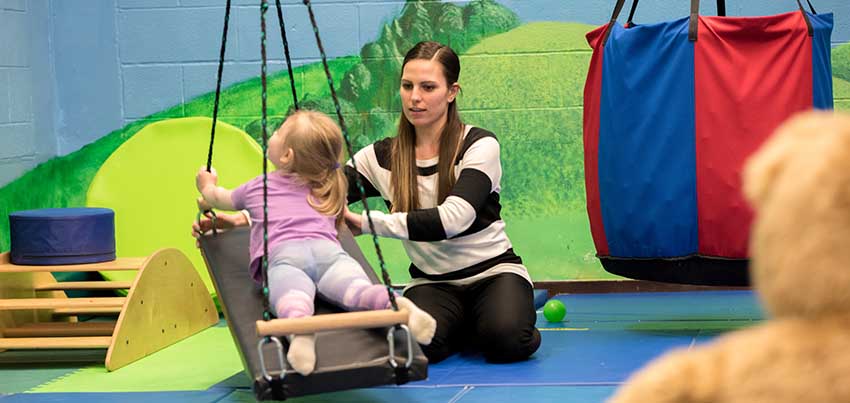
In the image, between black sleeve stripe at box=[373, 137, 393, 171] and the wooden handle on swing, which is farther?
black sleeve stripe at box=[373, 137, 393, 171]

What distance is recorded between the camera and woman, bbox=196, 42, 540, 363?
362 centimetres

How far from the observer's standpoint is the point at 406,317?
2.79 metres

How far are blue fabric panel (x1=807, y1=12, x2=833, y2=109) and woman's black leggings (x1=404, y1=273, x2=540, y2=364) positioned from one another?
116cm

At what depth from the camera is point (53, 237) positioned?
160 inches

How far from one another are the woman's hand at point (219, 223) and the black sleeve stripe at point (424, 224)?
1.84 ft

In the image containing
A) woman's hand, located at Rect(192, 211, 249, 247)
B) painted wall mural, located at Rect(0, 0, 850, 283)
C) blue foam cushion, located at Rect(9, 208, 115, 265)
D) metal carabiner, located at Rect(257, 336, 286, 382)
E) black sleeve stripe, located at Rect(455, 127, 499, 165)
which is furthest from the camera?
painted wall mural, located at Rect(0, 0, 850, 283)

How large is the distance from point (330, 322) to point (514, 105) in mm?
2556

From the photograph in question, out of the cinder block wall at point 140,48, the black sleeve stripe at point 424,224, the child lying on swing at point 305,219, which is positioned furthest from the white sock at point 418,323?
the cinder block wall at point 140,48

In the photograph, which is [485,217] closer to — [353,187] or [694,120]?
[353,187]

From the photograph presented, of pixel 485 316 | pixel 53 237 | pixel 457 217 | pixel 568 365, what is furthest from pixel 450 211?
pixel 53 237

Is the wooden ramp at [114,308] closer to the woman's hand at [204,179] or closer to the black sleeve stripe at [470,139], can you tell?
the woman's hand at [204,179]

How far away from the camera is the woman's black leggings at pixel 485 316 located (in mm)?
3627

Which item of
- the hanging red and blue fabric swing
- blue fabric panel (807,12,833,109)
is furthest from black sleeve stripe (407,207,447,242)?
blue fabric panel (807,12,833,109)

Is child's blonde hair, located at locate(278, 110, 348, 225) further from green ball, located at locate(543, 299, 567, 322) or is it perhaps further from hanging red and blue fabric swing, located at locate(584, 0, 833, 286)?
green ball, located at locate(543, 299, 567, 322)
